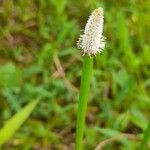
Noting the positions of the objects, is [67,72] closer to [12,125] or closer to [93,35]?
[12,125]

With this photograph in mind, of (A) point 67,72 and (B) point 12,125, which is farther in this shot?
(A) point 67,72

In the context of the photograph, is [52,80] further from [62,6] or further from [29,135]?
[62,6]

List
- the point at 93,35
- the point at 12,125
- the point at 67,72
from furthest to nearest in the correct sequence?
the point at 67,72, the point at 12,125, the point at 93,35

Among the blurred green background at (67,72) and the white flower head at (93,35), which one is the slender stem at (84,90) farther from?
the blurred green background at (67,72)

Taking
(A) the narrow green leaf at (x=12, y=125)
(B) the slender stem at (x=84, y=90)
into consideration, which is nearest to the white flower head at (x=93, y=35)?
(B) the slender stem at (x=84, y=90)

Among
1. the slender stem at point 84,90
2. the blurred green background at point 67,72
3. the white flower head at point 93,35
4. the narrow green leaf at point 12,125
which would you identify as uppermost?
the blurred green background at point 67,72

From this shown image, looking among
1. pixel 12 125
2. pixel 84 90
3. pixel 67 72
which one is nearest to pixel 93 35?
pixel 84 90

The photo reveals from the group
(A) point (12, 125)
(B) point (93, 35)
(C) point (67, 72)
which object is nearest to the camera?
(B) point (93, 35)

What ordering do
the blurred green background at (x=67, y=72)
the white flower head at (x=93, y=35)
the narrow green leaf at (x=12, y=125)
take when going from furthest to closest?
the blurred green background at (x=67, y=72) → the narrow green leaf at (x=12, y=125) → the white flower head at (x=93, y=35)
